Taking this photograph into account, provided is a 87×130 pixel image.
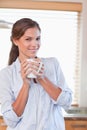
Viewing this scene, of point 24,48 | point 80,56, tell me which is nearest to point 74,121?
point 80,56

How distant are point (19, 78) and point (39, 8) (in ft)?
5.76

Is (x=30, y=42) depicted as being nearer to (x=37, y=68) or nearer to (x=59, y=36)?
(x=37, y=68)

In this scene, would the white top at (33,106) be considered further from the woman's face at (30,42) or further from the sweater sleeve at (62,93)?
the woman's face at (30,42)

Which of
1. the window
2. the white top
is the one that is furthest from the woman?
the window

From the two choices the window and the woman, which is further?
the window

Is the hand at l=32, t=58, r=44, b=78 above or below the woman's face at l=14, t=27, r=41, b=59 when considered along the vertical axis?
below

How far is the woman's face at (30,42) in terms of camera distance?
1.17m

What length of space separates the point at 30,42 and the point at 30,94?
222 millimetres

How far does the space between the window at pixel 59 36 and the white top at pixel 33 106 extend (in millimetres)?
1697

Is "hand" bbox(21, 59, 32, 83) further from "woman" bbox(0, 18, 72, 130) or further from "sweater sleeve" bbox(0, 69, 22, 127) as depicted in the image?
"sweater sleeve" bbox(0, 69, 22, 127)

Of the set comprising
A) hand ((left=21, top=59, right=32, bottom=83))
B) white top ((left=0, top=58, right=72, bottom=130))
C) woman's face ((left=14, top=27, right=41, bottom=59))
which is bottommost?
white top ((left=0, top=58, right=72, bottom=130))

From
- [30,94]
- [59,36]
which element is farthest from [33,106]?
[59,36]

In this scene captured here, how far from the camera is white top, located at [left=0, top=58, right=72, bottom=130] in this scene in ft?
3.92

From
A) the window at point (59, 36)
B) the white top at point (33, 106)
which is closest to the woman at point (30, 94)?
the white top at point (33, 106)
